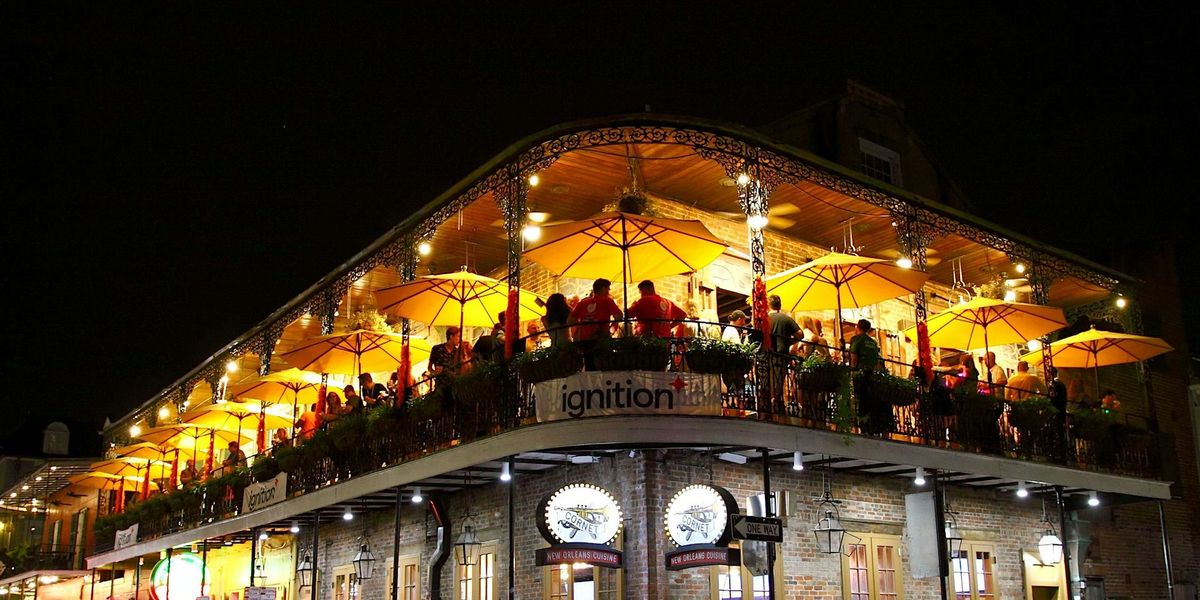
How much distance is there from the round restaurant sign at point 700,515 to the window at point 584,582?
76 cm

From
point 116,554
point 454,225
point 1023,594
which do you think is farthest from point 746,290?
point 116,554

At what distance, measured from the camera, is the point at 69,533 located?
39.3 meters

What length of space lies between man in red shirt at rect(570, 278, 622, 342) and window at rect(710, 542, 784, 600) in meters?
3.32

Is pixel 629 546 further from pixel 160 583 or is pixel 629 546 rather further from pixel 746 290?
pixel 160 583

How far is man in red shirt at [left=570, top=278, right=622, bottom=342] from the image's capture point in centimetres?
1141

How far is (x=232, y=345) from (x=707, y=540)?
1379cm

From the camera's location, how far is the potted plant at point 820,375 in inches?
476

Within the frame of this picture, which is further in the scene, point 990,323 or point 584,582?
point 990,323

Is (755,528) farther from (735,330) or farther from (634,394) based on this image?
(735,330)

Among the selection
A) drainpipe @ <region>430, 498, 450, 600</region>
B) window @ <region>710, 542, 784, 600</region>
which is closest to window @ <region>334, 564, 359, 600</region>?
drainpipe @ <region>430, 498, 450, 600</region>

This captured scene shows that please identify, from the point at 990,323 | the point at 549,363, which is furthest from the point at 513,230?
the point at 990,323

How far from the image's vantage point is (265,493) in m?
17.7

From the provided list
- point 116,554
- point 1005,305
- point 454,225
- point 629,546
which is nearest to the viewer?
point 629,546

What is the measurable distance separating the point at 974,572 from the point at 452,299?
8779 mm
